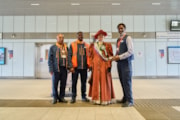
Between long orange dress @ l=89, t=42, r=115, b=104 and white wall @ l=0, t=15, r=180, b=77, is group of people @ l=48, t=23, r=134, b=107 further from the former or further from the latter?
white wall @ l=0, t=15, r=180, b=77

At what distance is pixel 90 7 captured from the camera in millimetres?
8664

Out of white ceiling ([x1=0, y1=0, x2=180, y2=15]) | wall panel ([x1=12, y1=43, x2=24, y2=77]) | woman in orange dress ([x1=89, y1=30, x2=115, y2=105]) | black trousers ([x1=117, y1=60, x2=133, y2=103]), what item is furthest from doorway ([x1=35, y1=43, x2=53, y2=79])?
black trousers ([x1=117, y1=60, x2=133, y2=103])

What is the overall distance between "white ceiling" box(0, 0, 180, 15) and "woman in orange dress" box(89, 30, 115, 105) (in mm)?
4885

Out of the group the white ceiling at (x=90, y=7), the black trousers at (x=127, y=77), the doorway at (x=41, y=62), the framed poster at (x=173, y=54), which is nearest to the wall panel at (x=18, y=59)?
the doorway at (x=41, y=62)

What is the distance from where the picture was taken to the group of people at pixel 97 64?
3.42 m

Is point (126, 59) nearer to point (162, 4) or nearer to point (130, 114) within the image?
point (130, 114)

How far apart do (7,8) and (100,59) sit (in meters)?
7.65

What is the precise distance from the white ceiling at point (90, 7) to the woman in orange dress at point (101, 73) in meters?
4.88

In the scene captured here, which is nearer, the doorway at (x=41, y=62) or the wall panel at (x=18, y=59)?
the wall panel at (x=18, y=59)

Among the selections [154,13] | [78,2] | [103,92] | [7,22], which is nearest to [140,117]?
[103,92]

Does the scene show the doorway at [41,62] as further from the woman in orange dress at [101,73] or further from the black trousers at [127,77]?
the black trousers at [127,77]

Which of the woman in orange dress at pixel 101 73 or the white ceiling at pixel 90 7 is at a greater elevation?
the white ceiling at pixel 90 7

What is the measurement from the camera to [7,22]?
33.6ft

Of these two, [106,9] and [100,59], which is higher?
[106,9]
